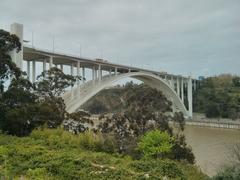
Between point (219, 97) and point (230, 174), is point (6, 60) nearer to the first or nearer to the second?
point (230, 174)

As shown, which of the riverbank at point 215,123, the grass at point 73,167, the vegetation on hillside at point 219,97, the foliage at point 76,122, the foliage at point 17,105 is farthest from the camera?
the vegetation on hillside at point 219,97

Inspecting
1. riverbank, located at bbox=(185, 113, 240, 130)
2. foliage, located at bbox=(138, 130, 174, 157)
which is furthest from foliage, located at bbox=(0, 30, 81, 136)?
riverbank, located at bbox=(185, 113, 240, 130)

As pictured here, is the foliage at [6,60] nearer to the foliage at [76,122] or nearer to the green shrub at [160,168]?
the foliage at [76,122]

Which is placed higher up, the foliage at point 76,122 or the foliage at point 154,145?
the foliage at point 76,122

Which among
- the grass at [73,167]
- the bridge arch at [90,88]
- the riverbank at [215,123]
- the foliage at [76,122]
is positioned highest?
the bridge arch at [90,88]

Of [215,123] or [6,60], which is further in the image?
[215,123]

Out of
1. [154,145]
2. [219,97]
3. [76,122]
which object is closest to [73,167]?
[154,145]

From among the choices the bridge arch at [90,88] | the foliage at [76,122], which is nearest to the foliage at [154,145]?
the foliage at [76,122]

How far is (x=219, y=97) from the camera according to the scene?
5841 centimetres

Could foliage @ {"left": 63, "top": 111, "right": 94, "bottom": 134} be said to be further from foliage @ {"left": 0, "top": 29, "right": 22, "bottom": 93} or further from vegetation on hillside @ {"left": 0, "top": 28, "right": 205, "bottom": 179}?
foliage @ {"left": 0, "top": 29, "right": 22, "bottom": 93}

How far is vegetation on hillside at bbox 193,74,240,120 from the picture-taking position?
56.3 meters

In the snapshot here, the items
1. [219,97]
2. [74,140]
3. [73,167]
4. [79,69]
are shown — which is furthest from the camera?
[219,97]

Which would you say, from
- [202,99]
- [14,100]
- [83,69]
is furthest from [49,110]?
[202,99]

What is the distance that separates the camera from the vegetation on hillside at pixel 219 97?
56.3m
